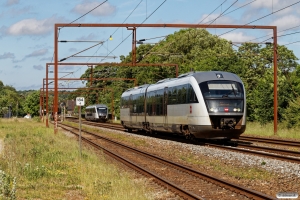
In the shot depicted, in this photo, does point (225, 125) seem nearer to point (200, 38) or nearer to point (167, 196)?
point (167, 196)

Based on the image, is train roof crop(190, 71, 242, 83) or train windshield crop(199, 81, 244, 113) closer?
train windshield crop(199, 81, 244, 113)

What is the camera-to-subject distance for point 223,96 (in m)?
25.4

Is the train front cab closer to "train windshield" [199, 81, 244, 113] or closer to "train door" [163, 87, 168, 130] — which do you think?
"train windshield" [199, 81, 244, 113]

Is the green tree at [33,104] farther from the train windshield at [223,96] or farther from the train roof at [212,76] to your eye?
the train windshield at [223,96]

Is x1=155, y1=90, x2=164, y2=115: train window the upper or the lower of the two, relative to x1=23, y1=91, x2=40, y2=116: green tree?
lower

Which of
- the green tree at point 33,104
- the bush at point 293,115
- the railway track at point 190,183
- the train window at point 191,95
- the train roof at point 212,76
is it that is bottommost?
the railway track at point 190,183

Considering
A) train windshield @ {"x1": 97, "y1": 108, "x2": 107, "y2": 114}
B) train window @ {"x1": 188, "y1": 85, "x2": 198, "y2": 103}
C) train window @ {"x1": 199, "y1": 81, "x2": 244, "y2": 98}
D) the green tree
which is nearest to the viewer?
train window @ {"x1": 199, "y1": 81, "x2": 244, "y2": 98}

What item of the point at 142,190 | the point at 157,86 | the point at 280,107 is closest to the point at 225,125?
the point at 157,86

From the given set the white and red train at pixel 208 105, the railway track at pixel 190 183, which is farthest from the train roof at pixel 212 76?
the railway track at pixel 190 183

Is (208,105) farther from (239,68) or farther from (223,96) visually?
(239,68)

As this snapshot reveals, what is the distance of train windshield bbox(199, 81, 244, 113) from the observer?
25.2 metres

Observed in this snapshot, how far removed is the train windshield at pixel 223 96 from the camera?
25.2m

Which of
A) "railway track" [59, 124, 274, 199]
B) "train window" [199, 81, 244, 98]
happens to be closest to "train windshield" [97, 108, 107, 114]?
"train window" [199, 81, 244, 98]

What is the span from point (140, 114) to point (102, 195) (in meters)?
27.4
